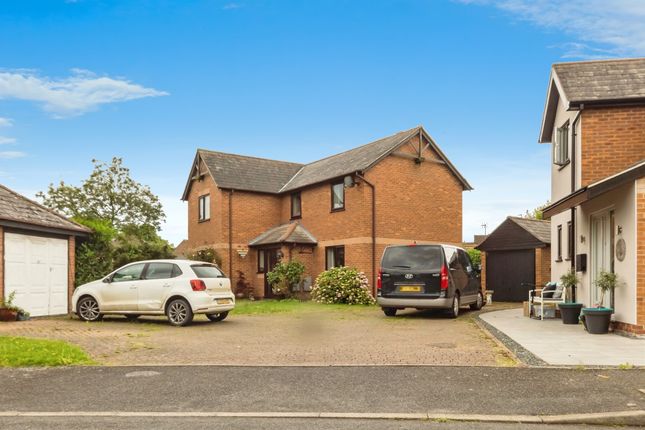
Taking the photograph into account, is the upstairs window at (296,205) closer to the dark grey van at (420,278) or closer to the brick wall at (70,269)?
the brick wall at (70,269)

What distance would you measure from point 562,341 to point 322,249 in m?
17.7

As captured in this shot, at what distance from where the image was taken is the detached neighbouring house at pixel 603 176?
11711 millimetres

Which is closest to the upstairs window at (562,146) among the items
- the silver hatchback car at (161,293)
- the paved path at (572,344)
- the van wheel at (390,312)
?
the paved path at (572,344)

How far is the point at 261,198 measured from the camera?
31.9 m

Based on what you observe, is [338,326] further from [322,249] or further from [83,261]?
[322,249]

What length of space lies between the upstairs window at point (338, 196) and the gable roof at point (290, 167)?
0.53 m

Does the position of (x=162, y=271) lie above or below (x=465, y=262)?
below

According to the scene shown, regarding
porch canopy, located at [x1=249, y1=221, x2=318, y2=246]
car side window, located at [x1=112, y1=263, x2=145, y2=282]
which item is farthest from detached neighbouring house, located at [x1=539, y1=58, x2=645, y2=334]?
porch canopy, located at [x1=249, y1=221, x2=318, y2=246]

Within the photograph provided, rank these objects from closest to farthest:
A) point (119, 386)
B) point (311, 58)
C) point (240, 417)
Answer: point (240, 417) → point (119, 386) → point (311, 58)

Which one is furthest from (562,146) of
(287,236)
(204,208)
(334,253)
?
(204,208)

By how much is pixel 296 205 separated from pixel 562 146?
620 inches

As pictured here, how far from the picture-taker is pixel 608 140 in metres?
15.3

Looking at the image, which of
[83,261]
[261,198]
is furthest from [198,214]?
[83,261]

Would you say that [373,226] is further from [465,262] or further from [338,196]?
[465,262]
